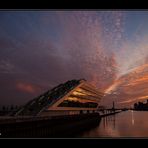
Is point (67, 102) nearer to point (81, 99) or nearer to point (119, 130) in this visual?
point (81, 99)

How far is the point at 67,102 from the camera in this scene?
28578 mm

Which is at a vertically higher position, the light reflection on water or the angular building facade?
the angular building facade

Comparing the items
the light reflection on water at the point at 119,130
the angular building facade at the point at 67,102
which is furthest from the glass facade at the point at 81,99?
the light reflection on water at the point at 119,130

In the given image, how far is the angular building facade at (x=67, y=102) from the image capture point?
26.9m

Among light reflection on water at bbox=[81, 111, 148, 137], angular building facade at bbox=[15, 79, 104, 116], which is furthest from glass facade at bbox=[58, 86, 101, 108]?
light reflection on water at bbox=[81, 111, 148, 137]

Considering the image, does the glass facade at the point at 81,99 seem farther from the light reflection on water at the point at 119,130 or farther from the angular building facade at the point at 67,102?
the light reflection on water at the point at 119,130

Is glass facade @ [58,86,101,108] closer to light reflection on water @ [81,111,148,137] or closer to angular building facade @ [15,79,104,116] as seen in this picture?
angular building facade @ [15,79,104,116]

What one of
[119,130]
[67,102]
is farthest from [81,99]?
[119,130]

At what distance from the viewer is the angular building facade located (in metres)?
26.9
